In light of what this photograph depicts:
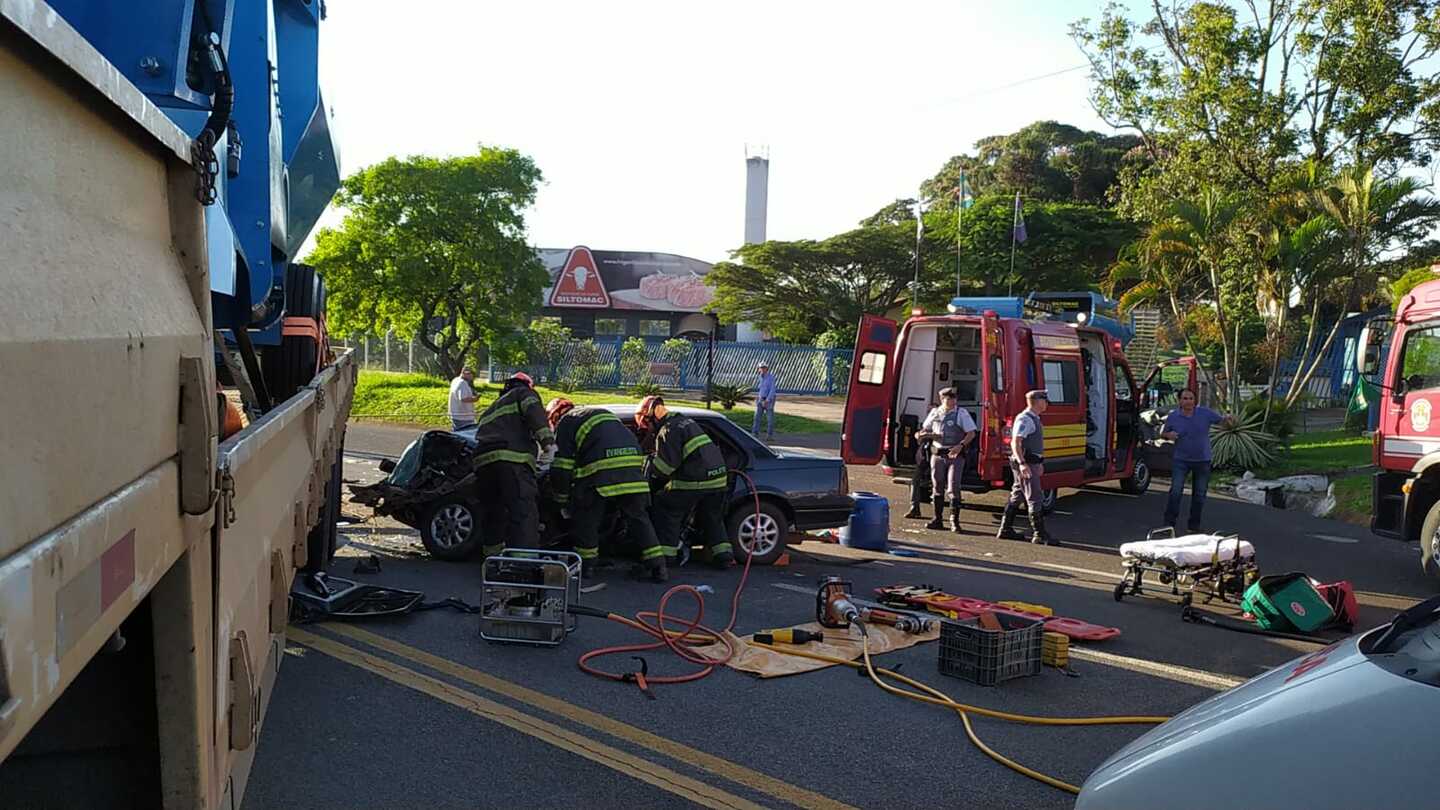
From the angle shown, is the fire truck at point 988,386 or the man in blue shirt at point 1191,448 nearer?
the man in blue shirt at point 1191,448

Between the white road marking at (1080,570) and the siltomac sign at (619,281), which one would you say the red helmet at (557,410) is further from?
the siltomac sign at (619,281)

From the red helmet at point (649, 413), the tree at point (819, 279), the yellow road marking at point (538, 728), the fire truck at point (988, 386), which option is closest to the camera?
the yellow road marking at point (538, 728)

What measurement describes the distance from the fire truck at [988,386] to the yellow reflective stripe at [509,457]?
207 inches

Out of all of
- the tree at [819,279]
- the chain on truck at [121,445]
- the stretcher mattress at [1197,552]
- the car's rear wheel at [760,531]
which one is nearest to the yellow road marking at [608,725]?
the chain on truck at [121,445]

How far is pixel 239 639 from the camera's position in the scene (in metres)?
2.65

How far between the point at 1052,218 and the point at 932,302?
5.08 metres

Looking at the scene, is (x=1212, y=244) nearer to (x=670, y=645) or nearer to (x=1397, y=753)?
(x=670, y=645)

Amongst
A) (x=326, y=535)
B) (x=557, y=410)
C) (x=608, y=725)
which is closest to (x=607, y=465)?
(x=557, y=410)

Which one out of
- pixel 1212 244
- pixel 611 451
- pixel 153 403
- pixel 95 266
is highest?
pixel 1212 244

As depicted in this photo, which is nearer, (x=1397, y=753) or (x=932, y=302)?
(x=1397, y=753)

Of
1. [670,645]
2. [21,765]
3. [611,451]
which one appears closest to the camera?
[21,765]

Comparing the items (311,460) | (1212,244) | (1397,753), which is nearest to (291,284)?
(311,460)

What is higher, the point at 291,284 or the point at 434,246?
the point at 434,246

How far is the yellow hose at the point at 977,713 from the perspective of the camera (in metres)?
4.96
